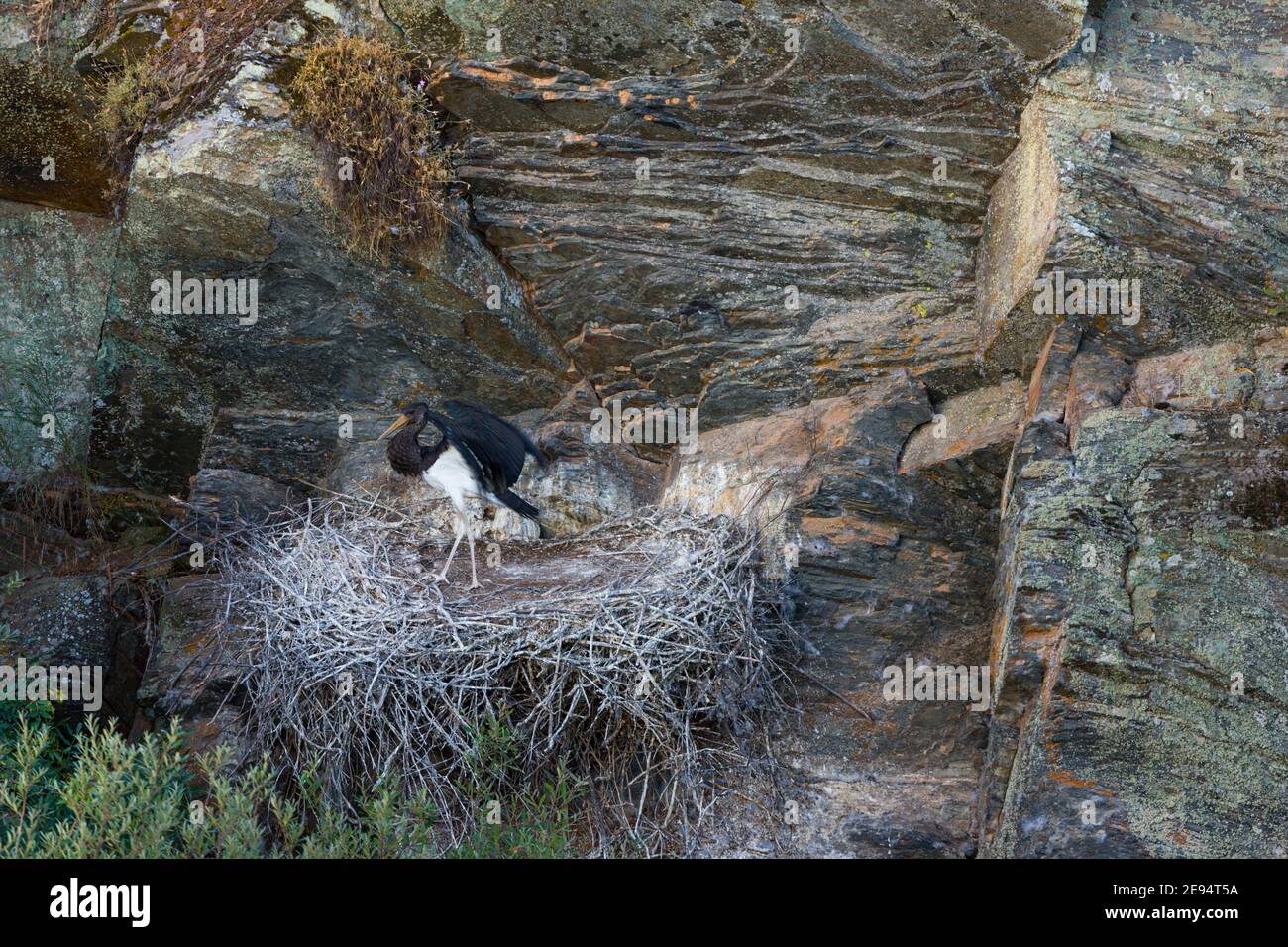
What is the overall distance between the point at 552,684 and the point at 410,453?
1.87 metres

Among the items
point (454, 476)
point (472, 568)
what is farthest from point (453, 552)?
point (454, 476)

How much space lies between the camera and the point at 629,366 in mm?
8742

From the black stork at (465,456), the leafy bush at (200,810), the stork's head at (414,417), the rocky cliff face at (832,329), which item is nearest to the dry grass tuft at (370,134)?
the rocky cliff face at (832,329)

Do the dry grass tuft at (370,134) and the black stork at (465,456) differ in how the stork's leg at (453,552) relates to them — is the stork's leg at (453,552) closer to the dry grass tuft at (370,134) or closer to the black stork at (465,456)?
the black stork at (465,456)

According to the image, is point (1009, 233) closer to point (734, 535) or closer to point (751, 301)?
point (751, 301)

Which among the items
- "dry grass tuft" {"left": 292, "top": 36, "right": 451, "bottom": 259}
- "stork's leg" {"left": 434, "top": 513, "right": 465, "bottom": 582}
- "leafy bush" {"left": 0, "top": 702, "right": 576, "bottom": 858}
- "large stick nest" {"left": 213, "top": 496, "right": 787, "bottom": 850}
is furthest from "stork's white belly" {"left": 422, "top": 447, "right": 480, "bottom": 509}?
"leafy bush" {"left": 0, "top": 702, "right": 576, "bottom": 858}

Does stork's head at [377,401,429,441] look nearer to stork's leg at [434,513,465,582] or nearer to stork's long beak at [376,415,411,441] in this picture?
stork's long beak at [376,415,411,441]

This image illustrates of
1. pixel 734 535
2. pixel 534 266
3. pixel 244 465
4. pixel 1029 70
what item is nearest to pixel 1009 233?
pixel 1029 70

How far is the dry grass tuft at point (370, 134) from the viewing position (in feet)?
26.4

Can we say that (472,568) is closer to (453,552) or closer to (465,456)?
(453,552)

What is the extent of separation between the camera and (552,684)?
281 inches

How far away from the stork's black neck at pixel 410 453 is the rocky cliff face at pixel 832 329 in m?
0.72

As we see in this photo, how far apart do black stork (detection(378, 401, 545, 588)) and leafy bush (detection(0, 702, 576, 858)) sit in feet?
4.95

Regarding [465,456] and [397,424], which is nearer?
[465,456]
